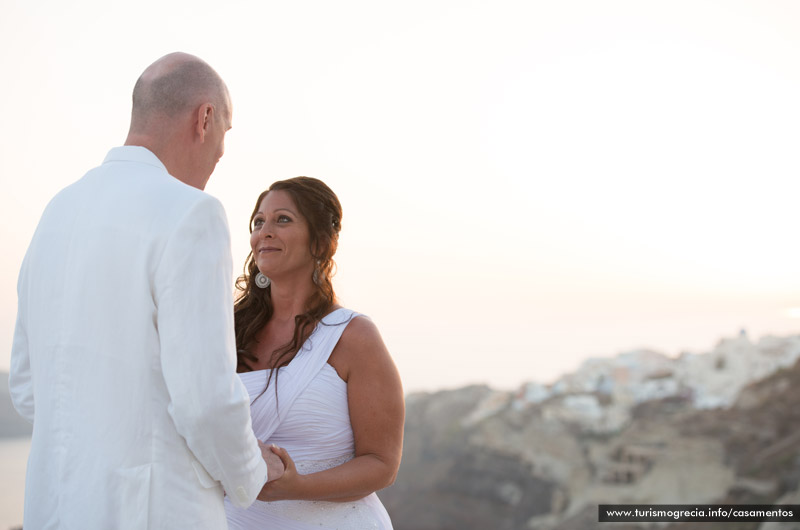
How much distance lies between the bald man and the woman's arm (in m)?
0.90

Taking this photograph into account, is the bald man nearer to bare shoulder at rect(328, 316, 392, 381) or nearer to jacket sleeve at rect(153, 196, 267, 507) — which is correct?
jacket sleeve at rect(153, 196, 267, 507)

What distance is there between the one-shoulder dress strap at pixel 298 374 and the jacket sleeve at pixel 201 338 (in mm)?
983

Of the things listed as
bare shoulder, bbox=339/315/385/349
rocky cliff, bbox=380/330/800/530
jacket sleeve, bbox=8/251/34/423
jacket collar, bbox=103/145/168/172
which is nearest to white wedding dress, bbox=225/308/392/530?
bare shoulder, bbox=339/315/385/349

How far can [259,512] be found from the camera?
2.96 meters

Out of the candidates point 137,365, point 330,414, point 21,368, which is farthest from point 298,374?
point 137,365

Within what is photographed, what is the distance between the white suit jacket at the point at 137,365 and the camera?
1.86 metres

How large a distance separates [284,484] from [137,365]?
2.70 feet

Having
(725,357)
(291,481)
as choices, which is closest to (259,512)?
(291,481)

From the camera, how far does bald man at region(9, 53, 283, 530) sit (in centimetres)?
186

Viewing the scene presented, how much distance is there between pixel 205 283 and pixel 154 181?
0.32 m

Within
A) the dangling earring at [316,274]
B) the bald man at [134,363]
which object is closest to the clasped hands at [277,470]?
the bald man at [134,363]

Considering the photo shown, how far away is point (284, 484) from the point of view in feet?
8.17

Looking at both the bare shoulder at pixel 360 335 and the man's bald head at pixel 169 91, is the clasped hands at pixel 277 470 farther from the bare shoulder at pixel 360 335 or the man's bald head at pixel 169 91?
the man's bald head at pixel 169 91

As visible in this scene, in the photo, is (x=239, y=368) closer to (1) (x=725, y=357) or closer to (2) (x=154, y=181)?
(2) (x=154, y=181)
